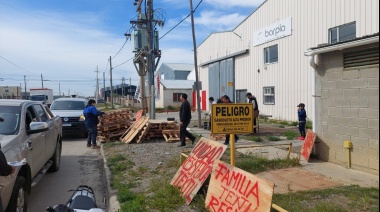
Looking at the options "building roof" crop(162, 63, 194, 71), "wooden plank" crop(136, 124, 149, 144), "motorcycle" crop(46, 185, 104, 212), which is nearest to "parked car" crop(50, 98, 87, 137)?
"wooden plank" crop(136, 124, 149, 144)

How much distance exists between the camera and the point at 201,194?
5.31 m

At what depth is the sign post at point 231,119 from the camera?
524 centimetres

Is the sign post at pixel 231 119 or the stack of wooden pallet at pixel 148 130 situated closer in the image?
the sign post at pixel 231 119

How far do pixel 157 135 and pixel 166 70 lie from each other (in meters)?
53.6

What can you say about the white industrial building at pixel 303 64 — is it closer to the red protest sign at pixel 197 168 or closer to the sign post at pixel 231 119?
the sign post at pixel 231 119

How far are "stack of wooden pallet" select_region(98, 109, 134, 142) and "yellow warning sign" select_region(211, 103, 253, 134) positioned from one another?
877cm

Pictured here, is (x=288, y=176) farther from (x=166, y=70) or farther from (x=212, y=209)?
(x=166, y=70)

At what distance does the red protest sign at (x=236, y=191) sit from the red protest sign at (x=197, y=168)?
0.31 meters

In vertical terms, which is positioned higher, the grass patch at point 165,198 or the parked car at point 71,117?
the parked car at point 71,117

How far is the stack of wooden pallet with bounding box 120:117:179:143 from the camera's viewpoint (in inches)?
485

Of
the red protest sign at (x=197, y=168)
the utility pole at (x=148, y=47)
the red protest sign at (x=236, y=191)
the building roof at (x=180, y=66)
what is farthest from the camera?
the building roof at (x=180, y=66)

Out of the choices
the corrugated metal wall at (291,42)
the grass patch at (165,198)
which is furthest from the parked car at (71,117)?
the corrugated metal wall at (291,42)

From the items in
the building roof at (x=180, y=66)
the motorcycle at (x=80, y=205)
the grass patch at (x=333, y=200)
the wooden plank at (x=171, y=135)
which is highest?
the building roof at (x=180, y=66)

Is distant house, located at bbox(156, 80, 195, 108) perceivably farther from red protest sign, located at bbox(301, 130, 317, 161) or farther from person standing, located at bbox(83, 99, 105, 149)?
red protest sign, located at bbox(301, 130, 317, 161)
